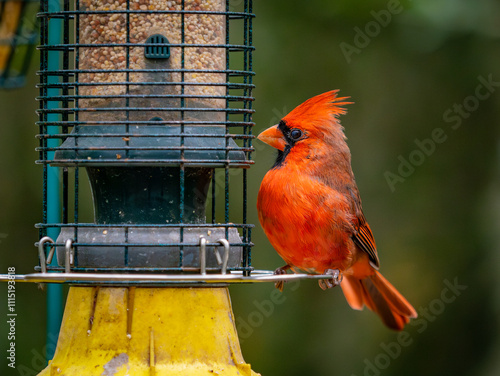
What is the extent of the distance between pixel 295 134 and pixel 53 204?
1559 mm

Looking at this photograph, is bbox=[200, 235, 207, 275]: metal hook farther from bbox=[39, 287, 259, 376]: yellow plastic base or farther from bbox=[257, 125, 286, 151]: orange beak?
bbox=[257, 125, 286, 151]: orange beak

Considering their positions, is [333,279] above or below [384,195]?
below

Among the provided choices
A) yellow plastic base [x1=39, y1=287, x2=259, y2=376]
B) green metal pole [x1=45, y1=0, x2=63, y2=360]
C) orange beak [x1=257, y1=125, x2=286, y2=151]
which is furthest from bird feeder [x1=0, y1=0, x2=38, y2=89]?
yellow plastic base [x1=39, y1=287, x2=259, y2=376]

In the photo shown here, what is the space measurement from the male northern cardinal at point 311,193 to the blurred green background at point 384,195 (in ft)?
8.09

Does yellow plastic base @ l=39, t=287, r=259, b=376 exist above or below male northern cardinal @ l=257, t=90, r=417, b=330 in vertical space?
below

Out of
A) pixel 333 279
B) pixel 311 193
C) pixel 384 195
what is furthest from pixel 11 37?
pixel 384 195

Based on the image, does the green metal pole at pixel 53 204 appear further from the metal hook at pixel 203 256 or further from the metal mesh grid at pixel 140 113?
the metal hook at pixel 203 256

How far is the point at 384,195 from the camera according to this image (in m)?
8.26

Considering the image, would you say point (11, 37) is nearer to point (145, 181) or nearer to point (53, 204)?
point (53, 204)

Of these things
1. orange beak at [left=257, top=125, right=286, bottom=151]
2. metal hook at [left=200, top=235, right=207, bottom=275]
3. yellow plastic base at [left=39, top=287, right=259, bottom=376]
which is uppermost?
orange beak at [left=257, top=125, right=286, bottom=151]

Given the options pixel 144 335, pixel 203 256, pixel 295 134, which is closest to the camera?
pixel 203 256

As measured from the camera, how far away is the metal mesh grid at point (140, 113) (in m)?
3.90

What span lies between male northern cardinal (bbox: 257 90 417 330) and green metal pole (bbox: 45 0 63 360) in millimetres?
1274

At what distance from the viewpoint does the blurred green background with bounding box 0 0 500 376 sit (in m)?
7.66
